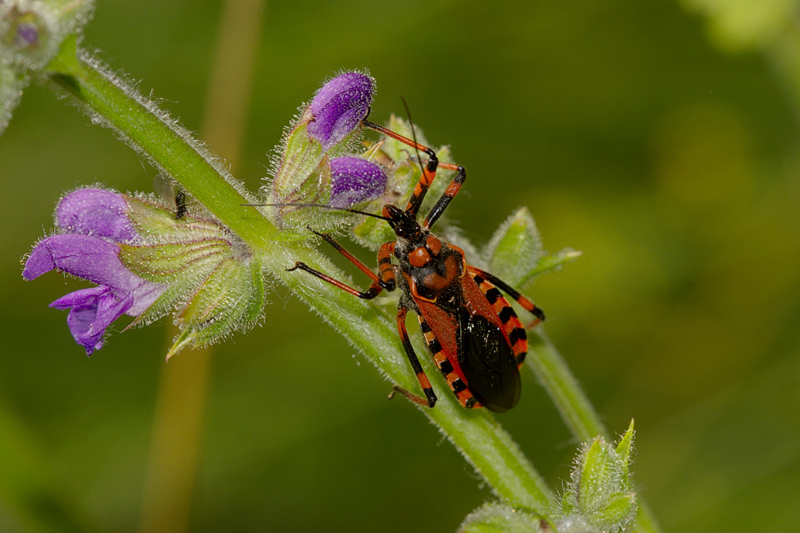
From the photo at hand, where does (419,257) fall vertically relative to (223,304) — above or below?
above

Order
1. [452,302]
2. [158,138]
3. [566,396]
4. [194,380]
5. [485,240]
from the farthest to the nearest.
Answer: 1. [485,240]
2. [194,380]
3. [452,302]
4. [566,396]
5. [158,138]

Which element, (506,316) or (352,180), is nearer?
(352,180)

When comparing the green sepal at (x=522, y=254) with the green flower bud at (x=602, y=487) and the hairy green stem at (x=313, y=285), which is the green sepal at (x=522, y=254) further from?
the green flower bud at (x=602, y=487)

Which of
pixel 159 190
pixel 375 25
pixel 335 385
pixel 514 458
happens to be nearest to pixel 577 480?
pixel 514 458

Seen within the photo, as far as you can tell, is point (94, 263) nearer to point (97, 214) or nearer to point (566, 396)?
point (97, 214)

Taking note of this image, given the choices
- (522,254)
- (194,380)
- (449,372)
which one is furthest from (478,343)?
(194,380)

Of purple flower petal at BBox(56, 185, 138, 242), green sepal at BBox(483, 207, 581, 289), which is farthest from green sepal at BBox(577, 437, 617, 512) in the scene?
purple flower petal at BBox(56, 185, 138, 242)
